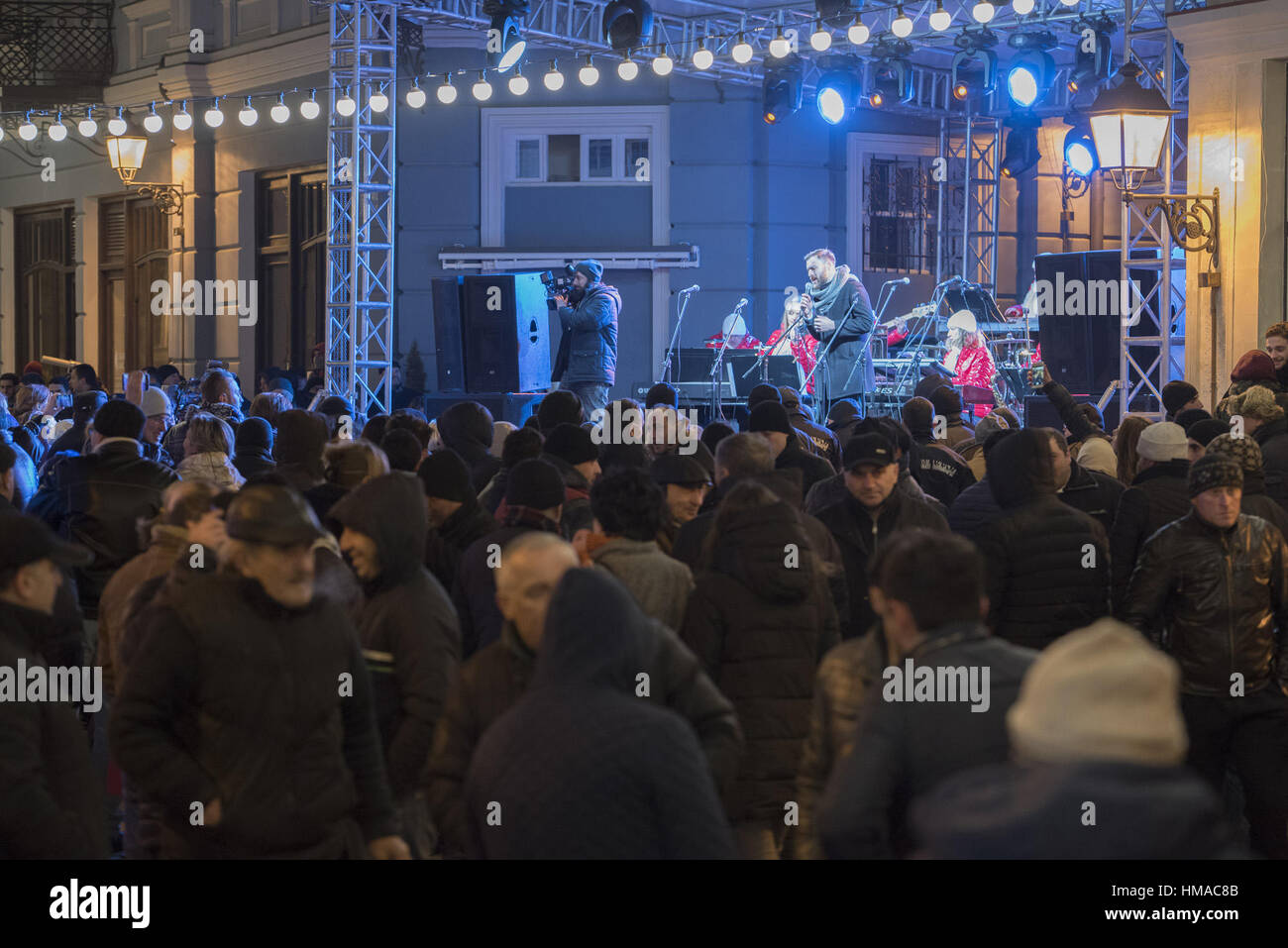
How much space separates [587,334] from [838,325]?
9.90 feet

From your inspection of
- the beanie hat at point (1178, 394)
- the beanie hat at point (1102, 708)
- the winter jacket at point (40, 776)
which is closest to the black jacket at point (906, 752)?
the beanie hat at point (1102, 708)

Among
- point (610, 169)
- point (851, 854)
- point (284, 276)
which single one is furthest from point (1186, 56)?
point (284, 276)

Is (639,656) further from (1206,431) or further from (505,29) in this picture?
(505,29)

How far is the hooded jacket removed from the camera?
383cm

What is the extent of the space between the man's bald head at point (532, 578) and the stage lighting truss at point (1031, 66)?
13975mm

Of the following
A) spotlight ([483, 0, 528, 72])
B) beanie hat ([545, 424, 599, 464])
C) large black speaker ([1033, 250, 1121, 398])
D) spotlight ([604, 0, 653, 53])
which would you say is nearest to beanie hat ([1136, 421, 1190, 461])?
beanie hat ([545, 424, 599, 464])

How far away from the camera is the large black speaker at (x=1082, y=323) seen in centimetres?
1377

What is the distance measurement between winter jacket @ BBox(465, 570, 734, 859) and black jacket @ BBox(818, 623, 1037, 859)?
22 centimetres

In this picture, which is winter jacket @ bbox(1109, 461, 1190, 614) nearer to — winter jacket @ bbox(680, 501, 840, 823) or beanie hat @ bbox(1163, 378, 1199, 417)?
winter jacket @ bbox(680, 501, 840, 823)

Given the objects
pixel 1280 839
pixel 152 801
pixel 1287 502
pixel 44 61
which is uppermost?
pixel 44 61

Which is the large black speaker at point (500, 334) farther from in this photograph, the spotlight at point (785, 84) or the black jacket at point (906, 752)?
the black jacket at point (906, 752)

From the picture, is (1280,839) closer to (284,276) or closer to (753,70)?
(753,70)

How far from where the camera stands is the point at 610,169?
18.8m

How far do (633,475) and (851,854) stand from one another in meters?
1.74
